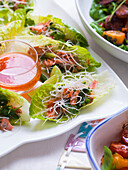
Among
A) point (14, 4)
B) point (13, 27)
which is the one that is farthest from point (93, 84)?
point (14, 4)

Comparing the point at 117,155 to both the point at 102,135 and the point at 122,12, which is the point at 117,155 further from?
the point at 122,12

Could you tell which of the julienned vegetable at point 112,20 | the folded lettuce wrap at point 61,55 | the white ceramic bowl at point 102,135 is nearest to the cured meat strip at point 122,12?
the julienned vegetable at point 112,20

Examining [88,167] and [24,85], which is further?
[24,85]

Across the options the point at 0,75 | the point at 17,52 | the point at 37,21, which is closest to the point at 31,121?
the point at 0,75

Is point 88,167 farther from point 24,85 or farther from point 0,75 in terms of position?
point 0,75

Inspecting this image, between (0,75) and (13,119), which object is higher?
(0,75)

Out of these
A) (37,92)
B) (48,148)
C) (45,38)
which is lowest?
(48,148)
